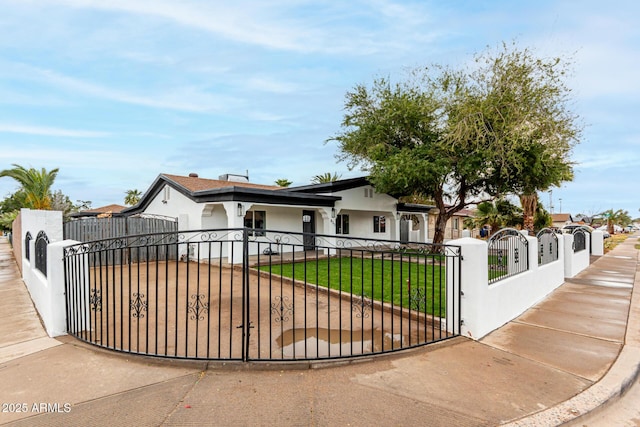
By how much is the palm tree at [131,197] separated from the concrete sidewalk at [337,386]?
174 ft

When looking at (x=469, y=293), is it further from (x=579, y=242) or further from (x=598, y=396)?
(x=579, y=242)

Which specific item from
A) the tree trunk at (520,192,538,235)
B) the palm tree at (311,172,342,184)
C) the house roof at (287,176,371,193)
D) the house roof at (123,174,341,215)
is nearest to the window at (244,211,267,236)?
the house roof at (123,174,341,215)

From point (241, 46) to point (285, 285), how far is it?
319 inches

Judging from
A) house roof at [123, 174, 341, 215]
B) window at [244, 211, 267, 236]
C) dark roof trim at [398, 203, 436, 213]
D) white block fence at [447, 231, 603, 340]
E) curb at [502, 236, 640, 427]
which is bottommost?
curb at [502, 236, 640, 427]

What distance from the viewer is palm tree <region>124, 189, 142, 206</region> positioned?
5179cm

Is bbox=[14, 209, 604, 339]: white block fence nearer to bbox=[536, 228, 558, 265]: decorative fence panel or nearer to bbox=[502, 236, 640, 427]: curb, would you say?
bbox=[502, 236, 640, 427]: curb

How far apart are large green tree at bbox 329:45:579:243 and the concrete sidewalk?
11.1 meters

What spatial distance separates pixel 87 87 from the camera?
12.1 m

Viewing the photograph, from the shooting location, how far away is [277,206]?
50.6 feet

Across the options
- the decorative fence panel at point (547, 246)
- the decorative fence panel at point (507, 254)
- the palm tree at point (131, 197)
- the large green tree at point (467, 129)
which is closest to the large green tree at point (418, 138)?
the large green tree at point (467, 129)

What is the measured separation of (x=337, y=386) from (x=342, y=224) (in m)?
17.4

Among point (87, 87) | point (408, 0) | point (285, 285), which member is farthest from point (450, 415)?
point (87, 87)

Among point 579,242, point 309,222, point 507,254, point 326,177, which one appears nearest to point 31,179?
point 309,222

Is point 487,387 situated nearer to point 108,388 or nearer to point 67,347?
point 108,388
